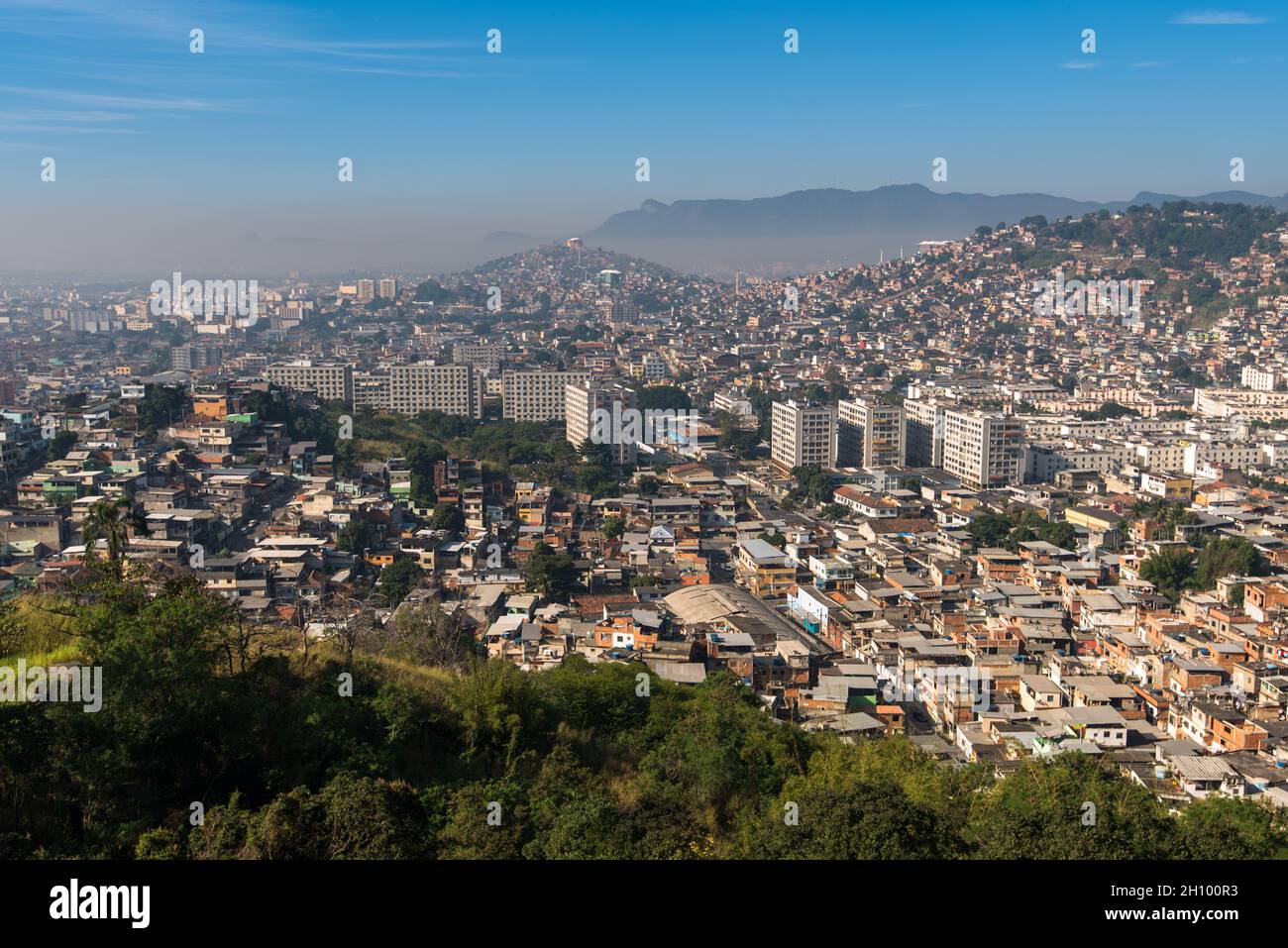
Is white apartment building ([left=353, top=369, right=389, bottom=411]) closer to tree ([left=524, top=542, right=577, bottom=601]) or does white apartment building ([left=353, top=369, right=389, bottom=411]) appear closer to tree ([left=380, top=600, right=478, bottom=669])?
tree ([left=524, top=542, right=577, bottom=601])

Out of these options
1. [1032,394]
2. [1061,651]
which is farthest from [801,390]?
[1061,651]

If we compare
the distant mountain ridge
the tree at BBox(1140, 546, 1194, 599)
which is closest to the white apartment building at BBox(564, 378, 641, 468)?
the tree at BBox(1140, 546, 1194, 599)

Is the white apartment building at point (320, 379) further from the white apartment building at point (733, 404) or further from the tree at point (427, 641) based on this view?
the tree at point (427, 641)

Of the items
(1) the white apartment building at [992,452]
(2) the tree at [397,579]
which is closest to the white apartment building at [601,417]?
(1) the white apartment building at [992,452]
